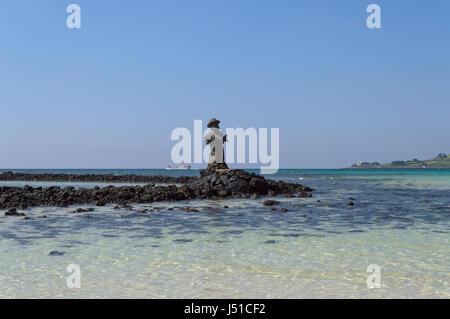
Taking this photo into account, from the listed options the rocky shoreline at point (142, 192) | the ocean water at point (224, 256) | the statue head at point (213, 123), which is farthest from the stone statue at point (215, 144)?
the ocean water at point (224, 256)

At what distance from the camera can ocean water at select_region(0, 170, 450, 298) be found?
8219 millimetres

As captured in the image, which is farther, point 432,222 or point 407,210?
point 407,210

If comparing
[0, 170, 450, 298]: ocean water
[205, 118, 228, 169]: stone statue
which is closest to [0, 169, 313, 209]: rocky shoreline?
[205, 118, 228, 169]: stone statue

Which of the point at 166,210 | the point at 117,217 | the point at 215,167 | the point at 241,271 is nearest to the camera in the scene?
the point at 241,271

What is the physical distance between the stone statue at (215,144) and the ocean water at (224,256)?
26.8 metres

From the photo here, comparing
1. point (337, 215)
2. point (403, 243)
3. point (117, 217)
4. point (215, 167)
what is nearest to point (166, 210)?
point (117, 217)

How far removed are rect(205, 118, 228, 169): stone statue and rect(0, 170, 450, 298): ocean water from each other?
26.8m

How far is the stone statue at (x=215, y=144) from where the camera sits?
45594 millimetres

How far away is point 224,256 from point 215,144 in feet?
115
